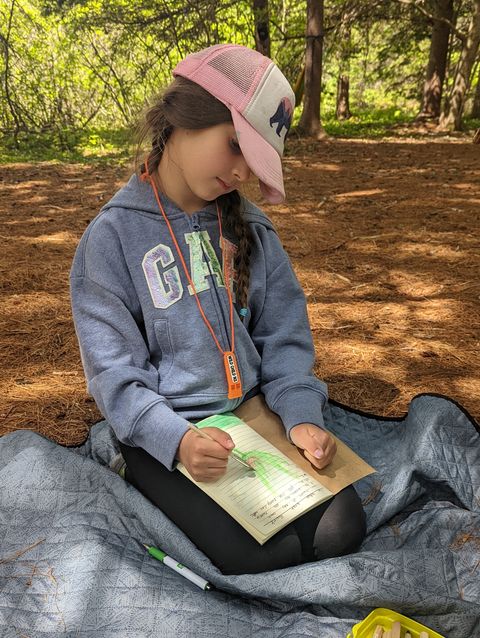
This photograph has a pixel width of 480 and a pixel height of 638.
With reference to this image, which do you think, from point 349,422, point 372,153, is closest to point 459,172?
point 372,153

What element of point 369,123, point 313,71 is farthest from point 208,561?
point 369,123

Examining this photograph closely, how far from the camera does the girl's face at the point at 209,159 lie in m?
1.50

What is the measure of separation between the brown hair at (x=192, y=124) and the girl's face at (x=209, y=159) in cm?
2

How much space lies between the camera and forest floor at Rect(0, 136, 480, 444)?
2473 millimetres

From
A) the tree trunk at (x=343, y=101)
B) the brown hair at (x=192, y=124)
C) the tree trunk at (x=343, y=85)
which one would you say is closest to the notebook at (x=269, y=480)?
the brown hair at (x=192, y=124)

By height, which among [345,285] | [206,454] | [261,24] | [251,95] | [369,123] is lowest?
[369,123]

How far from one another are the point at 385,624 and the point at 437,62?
1270 cm

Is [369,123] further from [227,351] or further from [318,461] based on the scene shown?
[318,461]

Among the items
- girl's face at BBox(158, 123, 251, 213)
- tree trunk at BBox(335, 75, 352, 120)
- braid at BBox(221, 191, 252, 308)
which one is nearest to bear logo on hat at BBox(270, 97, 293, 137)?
girl's face at BBox(158, 123, 251, 213)

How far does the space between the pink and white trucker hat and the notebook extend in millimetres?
716

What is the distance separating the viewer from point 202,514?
1.56 m

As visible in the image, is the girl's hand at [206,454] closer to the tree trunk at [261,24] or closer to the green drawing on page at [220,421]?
the green drawing on page at [220,421]

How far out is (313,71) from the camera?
1019 cm

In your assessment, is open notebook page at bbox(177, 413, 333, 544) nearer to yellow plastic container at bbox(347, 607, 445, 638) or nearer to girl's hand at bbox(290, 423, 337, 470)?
girl's hand at bbox(290, 423, 337, 470)
